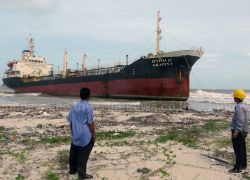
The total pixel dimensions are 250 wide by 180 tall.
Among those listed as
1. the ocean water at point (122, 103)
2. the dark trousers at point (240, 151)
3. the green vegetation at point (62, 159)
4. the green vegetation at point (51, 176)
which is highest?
the dark trousers at point (240, 151)

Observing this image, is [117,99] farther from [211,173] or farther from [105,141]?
[211,173]

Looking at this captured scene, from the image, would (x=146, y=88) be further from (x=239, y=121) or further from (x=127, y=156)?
(x=239, y=121)

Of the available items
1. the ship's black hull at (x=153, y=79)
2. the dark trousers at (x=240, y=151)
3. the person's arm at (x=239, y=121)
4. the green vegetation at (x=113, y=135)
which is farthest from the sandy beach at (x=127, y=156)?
the ship's black hull at (x=153, y=79)

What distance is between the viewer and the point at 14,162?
26.2 ft

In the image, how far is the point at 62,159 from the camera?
8141mm

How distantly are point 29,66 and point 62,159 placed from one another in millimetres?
64678

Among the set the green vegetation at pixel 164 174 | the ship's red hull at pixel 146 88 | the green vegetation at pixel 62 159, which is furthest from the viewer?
the ship's red hull at pixel 146 88

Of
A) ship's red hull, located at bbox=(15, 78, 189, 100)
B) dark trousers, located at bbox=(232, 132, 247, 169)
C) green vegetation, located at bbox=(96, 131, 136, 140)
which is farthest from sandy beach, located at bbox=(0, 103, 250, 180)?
ship's red hull, located at bbox=(15, 78, 189, 100)

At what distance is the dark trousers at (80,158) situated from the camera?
6.81 meters

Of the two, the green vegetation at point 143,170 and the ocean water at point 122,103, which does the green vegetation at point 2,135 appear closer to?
the green vegetation at point 143,170

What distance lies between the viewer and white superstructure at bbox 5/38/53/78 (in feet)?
226

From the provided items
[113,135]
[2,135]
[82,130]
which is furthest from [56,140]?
[82,130]

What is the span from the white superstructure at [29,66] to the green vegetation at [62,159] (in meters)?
61.1

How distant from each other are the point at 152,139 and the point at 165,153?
230cm
